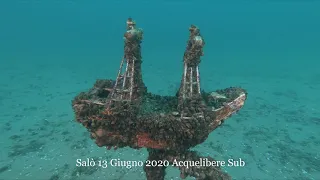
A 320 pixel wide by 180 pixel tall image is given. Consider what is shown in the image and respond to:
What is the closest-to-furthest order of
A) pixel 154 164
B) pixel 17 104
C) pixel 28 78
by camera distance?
pixel 154 164, pixel 17 104, pixel 28 78

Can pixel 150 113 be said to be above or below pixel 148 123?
above

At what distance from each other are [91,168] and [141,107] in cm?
1601

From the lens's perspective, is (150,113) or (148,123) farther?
(150,113)

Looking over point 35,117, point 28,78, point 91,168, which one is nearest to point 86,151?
point 91,168

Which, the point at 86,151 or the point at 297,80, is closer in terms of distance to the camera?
the point at 86,151

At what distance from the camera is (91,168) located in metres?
25.4

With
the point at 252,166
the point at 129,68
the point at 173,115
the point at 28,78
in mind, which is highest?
the point at 129,68

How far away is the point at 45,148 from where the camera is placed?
29234 millimetres

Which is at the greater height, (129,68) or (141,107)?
(129,68)

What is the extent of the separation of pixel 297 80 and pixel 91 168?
2093 inches

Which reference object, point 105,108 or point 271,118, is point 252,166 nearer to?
point 271,118

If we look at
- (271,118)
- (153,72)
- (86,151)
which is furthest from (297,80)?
(86,151)

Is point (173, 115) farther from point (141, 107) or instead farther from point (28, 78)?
point (28, 78)

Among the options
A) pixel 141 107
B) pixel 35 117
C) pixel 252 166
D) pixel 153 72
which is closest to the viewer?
pixel 141 107
